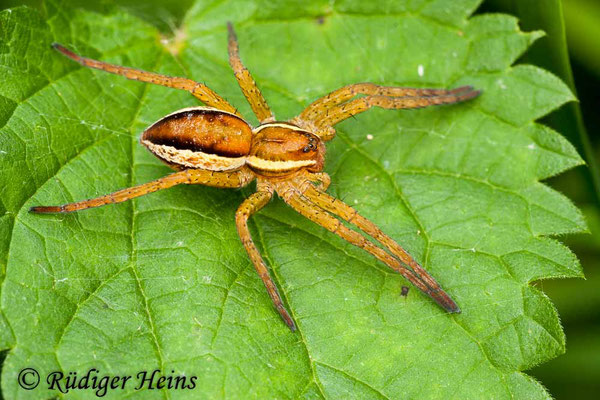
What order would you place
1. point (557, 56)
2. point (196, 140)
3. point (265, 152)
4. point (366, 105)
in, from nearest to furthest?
point (196, 140) → point (265, 152) → point (366, 105) → point (557, 56)

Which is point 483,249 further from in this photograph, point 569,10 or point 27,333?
point 27,333

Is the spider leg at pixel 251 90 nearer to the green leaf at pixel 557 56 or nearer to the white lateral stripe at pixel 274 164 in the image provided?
the white lateral stripe at pixel 274 164

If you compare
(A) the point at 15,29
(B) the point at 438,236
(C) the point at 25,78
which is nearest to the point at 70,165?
(C) the point at 25,78

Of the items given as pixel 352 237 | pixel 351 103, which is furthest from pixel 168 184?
pixel 351 103

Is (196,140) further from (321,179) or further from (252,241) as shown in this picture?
(321,179)

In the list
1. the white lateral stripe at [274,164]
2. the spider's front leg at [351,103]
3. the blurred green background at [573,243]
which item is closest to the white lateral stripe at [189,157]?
the white lateral stripe at [274,164]

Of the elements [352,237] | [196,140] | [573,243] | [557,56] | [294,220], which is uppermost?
[557,56]
